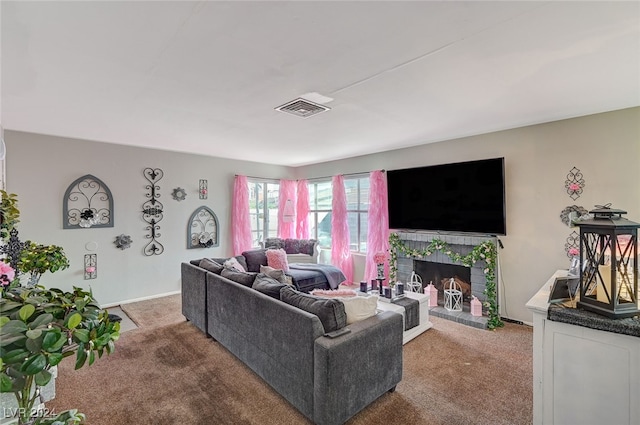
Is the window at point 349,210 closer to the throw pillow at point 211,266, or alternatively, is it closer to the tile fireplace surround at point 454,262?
the tile fireplace surround at point 454,262

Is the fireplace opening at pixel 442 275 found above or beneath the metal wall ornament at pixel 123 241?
beneath

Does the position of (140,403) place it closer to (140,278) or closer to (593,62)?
(140,278)

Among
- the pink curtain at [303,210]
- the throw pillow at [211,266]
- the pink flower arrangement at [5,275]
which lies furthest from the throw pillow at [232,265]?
the pink curtain at [303,210]

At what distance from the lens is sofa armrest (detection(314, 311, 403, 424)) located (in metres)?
1.84

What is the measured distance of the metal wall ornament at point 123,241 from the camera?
4441mm

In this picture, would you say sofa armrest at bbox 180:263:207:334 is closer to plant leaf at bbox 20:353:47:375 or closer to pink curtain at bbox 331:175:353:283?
plant leaf at bbox 20:353:47:375

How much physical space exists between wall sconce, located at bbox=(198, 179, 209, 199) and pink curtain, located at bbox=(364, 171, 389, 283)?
307 cm

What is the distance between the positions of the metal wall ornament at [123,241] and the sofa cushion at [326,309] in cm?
361

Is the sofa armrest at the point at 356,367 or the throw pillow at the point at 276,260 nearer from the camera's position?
the sofa armrest at the point at 356,367

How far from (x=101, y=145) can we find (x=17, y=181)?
3.47 ft

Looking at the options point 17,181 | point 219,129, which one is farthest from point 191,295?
point 17,181

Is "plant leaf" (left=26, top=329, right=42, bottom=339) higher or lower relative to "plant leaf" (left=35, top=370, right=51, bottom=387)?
higher

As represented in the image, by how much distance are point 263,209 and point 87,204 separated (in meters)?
3.02

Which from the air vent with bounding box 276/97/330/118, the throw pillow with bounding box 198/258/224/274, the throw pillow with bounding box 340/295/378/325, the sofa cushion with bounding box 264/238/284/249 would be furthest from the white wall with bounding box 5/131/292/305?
the throw pillow with bounding box 340/295/378/325
